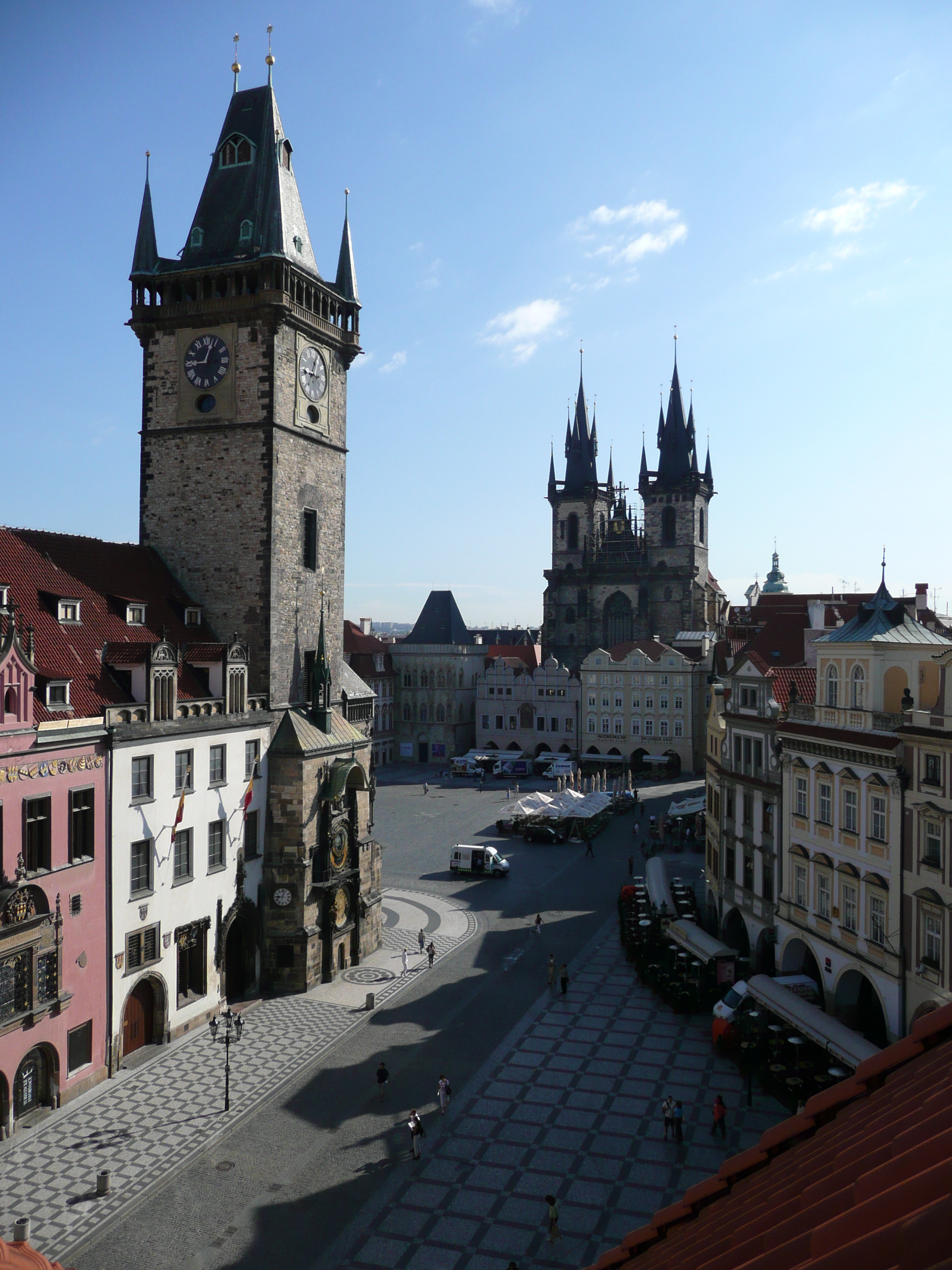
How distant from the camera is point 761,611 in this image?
73875 millimetres

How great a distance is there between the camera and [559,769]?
95.8 m

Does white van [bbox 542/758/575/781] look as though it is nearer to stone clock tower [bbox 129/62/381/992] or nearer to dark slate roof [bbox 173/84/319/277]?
stone clock tower [bbox 129/62/381/992]

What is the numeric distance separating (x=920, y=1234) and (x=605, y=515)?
129610mm

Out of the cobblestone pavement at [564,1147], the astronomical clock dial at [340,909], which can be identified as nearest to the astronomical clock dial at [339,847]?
the astronomical clock dial at [340,909]

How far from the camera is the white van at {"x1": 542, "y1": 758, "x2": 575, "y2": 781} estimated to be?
94.4 metres

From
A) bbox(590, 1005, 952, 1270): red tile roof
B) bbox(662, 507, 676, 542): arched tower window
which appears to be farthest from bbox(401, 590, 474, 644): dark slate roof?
bbox(590, 1005, 952, 1270): red tile roof

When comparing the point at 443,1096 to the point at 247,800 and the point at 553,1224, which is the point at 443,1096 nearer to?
the point at 553,1224

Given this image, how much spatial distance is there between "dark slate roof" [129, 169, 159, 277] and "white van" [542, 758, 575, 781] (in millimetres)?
62525

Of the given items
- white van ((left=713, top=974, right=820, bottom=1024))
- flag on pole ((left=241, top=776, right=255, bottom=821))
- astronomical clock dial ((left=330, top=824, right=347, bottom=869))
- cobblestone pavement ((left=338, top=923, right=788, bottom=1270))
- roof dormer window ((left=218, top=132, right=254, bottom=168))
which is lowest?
cobblestone pavement ((left=338, top=923, right=788, bottom=1270))

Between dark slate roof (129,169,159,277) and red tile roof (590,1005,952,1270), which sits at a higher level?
dark slate roof (129,169,159,277)

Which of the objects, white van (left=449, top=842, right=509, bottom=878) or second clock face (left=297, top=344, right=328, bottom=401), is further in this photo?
white van (left=449, top=842, right=509, bottom=878)

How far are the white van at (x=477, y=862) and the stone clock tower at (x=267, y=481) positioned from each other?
537 inches

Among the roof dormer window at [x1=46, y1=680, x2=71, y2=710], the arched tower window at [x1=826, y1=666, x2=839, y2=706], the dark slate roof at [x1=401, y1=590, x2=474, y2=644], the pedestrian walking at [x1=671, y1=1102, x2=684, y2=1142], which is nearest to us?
the pedestrian walking at [x1=671, y1=1102, x2=684, y2=1142]

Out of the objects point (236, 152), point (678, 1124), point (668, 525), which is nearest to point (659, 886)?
point (678, 1124)
